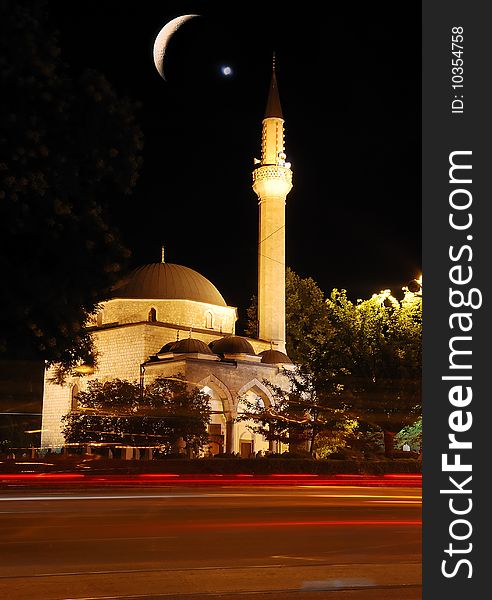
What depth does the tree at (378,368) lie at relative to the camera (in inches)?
1299

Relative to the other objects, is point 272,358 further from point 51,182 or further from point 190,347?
point 51,182

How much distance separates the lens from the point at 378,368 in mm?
33719

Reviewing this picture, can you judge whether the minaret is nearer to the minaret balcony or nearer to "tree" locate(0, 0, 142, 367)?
the minaret balcony

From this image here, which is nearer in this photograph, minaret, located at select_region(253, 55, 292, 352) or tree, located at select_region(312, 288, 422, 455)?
tree, located at select_region(312, 288, 422, 455)

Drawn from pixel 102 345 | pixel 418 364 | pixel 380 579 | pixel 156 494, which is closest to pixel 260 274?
pixel 102 345

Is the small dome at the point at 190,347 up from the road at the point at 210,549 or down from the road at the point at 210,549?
up

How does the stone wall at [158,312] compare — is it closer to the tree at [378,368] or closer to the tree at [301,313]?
the tree at [301,313]

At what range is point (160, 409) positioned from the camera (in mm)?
36969

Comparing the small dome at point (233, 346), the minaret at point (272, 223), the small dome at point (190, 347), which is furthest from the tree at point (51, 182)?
the minaret at point (272, 223)

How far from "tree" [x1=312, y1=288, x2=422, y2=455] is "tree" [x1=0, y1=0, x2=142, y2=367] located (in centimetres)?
2361

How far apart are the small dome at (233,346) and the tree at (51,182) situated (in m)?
33.5

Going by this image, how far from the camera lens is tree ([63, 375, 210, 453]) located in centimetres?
3622

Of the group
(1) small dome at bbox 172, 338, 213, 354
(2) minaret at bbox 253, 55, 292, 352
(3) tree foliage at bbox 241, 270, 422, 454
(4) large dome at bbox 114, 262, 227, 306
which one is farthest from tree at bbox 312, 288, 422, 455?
(4) large dome at bbox 114, 262, 227, 306

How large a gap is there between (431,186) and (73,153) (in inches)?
187
